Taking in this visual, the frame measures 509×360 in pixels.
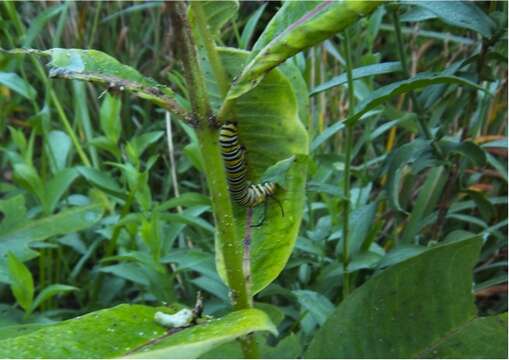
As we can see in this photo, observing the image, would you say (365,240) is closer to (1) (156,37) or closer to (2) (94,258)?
(2) (94,258)

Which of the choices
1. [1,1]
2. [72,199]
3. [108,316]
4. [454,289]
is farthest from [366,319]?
[1,1]

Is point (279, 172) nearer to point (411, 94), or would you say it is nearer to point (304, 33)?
point (304, 33)

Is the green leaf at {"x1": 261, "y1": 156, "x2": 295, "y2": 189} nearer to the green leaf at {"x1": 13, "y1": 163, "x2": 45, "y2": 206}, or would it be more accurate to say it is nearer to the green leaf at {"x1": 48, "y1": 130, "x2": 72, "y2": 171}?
the green leaf at {"x1": 13, "y1": 163, "x2": 45, "y2": 206}

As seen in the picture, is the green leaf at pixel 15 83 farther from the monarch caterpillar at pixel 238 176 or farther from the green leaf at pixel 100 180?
the monarch caterpillar at pixel 238 176

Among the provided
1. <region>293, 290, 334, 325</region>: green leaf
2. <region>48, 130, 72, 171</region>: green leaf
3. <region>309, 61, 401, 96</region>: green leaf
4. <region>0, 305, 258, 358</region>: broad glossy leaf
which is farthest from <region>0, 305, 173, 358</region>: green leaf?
<region>48, 130, 72, 171</region>: green leaf

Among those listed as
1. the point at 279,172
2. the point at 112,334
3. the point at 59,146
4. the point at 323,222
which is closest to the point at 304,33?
the point at 279,172
